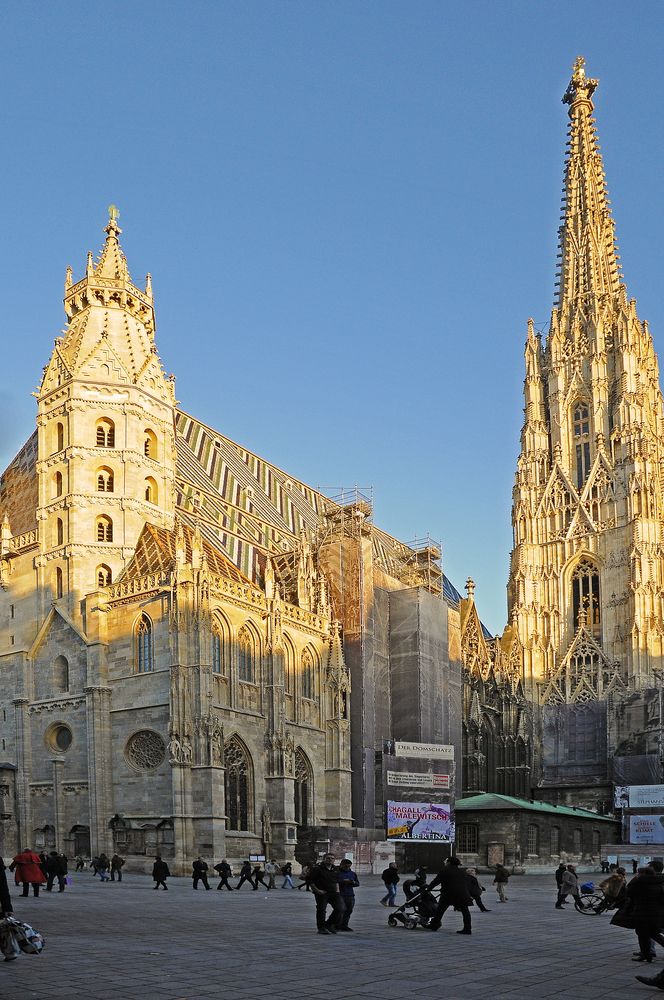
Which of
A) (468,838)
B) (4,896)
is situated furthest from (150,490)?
(4,896)

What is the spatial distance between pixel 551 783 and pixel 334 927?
60.1m

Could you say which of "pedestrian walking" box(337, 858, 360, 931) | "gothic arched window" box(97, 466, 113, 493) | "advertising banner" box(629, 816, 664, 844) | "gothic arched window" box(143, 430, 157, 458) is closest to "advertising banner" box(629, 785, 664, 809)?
"advertising banner" box(629, 816, 664, 844)

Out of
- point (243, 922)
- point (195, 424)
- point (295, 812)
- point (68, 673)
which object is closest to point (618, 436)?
point (195, 424)

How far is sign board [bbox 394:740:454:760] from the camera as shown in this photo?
5522 centimetres

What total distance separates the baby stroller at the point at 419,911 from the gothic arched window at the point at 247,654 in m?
30.6

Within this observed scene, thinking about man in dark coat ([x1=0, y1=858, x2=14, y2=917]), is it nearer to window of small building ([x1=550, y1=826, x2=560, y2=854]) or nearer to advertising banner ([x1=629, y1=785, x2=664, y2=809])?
window of small building ([x1=550, y1=826, x2=560, y2=854])

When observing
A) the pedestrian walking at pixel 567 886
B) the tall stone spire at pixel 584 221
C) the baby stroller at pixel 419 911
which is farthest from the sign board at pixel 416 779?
the tall stone spire at pixel 584 221

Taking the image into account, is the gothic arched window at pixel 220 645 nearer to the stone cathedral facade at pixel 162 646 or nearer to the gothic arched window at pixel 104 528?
the stone cathedral facade at pixel 162 646

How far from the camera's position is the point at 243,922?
903 inches

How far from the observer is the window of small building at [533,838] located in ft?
198

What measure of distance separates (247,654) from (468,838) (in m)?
17.7

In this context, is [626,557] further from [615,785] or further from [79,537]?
[79,537]

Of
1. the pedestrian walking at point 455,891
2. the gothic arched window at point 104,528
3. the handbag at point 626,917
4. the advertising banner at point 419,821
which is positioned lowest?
the advertising banner at point 419,821

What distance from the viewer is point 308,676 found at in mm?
57500
